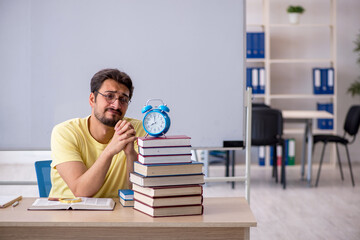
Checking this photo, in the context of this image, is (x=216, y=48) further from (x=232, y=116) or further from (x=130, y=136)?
(x=130, y=136)

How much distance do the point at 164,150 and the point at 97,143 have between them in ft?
1.86

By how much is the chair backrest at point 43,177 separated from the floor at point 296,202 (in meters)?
0.71

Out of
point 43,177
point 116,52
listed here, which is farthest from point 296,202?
point 43,177

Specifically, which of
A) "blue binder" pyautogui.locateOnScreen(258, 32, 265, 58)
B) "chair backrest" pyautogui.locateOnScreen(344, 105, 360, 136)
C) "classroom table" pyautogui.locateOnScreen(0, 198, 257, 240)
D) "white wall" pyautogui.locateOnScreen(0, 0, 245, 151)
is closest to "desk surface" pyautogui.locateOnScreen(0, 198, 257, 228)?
"classroom table" pyautogui.locateOnScreen(0, 198, 257, 240)

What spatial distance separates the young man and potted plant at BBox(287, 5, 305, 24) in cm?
507

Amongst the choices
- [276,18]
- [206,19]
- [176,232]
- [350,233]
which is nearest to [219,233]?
[176,232]

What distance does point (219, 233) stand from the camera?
1.90m

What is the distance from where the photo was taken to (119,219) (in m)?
1.81

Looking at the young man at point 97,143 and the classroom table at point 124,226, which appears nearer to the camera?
the classroom table at point 124,226

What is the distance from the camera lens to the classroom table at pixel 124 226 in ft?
5.90

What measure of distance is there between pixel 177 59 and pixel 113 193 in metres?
1.08

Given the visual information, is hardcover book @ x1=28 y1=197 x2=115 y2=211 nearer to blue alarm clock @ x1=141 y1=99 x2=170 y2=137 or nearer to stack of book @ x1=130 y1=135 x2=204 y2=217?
stack of book @ x1=130 y1=135 x2=204 y2=217

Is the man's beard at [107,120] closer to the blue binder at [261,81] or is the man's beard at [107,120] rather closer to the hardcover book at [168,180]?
the hardcover book at [168,180]

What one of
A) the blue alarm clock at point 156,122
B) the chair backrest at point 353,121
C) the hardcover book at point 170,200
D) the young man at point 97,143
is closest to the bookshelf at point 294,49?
the chair backrest at point 353,121
